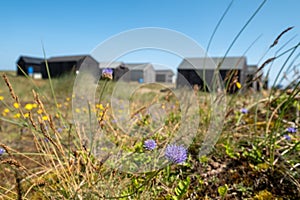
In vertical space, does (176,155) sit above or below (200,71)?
below

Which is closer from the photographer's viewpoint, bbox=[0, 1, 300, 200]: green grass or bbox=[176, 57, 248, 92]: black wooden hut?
bbox=[0, 1, 300, 200]: green grass

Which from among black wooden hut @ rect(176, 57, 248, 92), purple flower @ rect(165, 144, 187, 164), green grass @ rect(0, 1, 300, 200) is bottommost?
green grass @ rect(0, 1, 300, 200)

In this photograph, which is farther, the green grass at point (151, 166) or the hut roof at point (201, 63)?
the hut roof at point (201, 63)

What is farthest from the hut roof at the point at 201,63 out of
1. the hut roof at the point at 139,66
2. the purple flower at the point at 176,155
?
the purple flower at the point at 176,155

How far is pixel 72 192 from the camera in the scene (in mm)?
812

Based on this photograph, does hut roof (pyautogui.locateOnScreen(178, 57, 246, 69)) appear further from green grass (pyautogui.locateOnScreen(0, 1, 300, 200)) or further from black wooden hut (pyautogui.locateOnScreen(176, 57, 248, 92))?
green grass (pyautogui.locateOnScreen(0, 1, 300, 200))

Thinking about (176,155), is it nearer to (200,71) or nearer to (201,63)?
(201,63)

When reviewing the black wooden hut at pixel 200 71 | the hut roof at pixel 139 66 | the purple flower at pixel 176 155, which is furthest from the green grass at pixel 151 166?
the hut roof at pixel 139 66

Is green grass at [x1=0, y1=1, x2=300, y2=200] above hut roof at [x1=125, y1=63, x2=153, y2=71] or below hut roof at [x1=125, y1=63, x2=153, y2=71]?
below

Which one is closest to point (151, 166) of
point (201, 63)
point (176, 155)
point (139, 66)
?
point (176, 155)

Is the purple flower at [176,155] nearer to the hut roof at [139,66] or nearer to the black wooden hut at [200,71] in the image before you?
the black wooden hut at [200,71]

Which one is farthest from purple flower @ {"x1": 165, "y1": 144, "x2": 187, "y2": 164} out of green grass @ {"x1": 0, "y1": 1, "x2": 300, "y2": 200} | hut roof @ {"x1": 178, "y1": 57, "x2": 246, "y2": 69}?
hut roof @ {"x1": 178, "y1": 57, "x2": 246, "y2": 69}

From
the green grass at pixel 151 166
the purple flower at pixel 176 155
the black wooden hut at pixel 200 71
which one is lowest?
the green grass at pixel 151 166

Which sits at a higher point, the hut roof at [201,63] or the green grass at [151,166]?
the hut roof at [201,63]
